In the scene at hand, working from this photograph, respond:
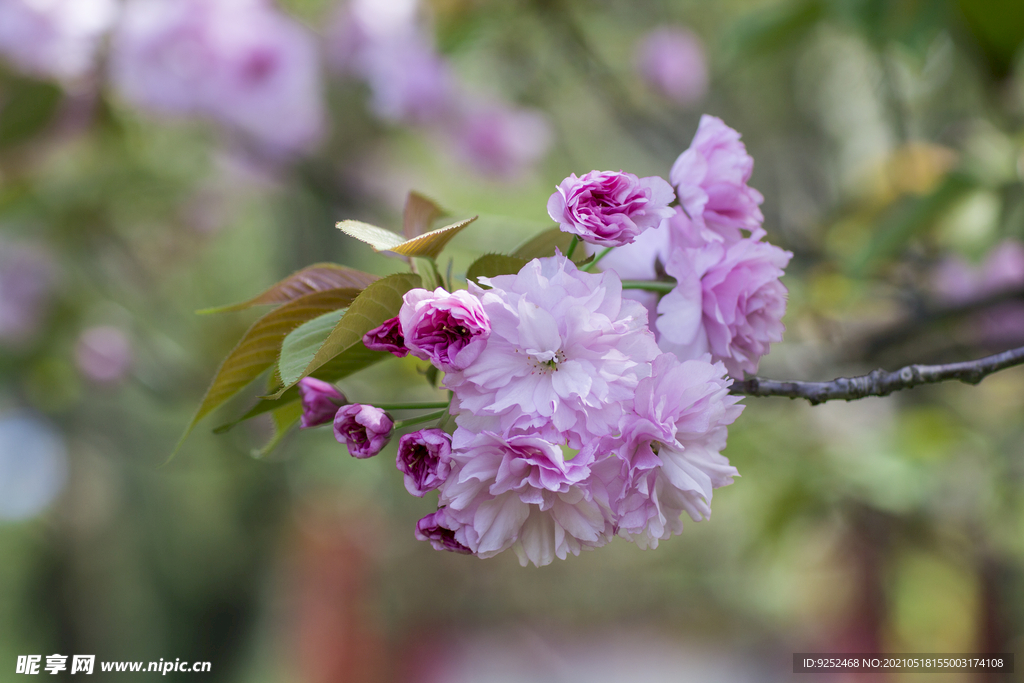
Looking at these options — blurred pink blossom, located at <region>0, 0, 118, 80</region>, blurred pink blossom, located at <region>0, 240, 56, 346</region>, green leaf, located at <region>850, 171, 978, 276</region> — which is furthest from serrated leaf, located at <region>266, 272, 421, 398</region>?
blurred pink blossom, located at <region>0, 240, 56, 346</region>

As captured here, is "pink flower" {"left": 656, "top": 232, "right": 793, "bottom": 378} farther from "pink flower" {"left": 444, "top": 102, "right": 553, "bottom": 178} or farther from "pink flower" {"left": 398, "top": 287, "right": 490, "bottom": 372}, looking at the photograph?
"pink flower" {"left": 444, "top": 102, "right": 553, "bottom": 178}

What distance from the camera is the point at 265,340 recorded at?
534 mm

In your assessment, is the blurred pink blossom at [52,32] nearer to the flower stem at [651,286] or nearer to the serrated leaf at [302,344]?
the serrated leaf at [302,344]

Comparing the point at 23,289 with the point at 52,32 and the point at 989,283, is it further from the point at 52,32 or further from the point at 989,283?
the point at 989,283

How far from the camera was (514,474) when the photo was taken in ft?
1.44

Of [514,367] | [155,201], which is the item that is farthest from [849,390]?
[155,201]

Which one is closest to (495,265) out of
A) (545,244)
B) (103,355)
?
(545,244)

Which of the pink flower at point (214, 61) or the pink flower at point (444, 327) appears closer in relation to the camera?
the pink flower at point (444, 327)

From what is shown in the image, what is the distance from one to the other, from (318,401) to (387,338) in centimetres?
11

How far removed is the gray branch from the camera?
53 centimetres

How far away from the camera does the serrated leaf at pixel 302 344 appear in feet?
1.44

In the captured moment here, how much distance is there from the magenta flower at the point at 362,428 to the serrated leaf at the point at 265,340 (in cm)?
9

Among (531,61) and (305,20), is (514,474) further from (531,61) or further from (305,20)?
(305,20)

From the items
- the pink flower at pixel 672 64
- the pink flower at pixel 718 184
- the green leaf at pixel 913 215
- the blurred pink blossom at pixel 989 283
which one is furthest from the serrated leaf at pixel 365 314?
the pink flower at pixel 672 64
